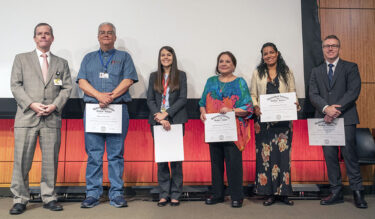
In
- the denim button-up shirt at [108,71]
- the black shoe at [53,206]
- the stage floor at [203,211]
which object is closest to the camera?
the stage floor at [203,211]

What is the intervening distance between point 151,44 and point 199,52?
0.53m

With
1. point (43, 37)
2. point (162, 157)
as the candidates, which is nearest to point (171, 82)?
point (162, 157)

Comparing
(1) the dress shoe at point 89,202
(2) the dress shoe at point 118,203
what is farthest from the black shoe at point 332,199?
(1) the dress shoe at point 89,202

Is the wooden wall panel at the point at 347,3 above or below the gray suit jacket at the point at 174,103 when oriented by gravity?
above

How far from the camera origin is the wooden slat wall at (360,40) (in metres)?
3.59

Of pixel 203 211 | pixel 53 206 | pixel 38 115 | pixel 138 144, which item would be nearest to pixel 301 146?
pixel 203 211

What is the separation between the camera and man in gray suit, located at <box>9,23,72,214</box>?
2748 mm

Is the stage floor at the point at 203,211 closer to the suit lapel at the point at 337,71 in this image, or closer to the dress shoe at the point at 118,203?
the dress shoe at the point at 118,203

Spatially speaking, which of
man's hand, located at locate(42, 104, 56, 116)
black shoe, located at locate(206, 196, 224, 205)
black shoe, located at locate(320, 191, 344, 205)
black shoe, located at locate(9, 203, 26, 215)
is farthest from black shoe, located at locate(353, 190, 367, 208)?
black shoe, located at locate(9, 203, 26, 215)

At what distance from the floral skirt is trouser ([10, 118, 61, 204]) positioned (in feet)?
6.36

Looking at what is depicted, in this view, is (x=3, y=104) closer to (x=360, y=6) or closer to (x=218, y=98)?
(x=218, y=98)

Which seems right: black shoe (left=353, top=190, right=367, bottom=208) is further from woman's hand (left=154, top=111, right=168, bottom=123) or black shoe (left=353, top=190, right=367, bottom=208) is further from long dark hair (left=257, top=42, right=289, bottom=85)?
woman's hand (left=154, top=111, right=168, bottom=123)

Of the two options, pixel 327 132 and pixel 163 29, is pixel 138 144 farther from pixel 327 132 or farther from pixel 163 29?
pixel 327 132

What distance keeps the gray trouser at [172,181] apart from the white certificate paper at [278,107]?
942 millimetres
